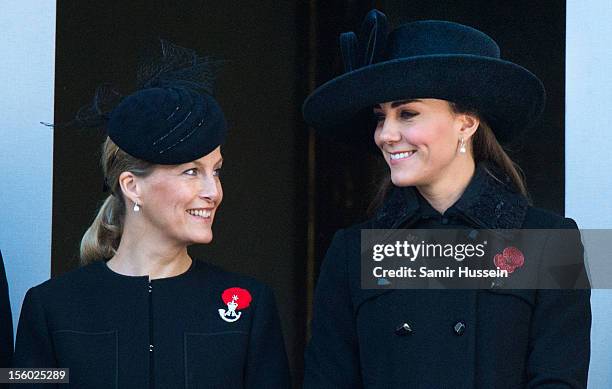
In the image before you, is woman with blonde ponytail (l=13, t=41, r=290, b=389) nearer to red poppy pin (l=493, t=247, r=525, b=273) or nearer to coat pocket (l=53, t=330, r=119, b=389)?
coat pocket (l=53, t=330, r=119, b=389)

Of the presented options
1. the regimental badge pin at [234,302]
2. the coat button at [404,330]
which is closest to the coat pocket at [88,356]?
the regimental badge pin at [234,302]

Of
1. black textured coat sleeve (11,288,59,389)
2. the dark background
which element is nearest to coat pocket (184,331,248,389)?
black textured coat sleeve (11,288,59,389)

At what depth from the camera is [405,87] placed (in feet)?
10.6

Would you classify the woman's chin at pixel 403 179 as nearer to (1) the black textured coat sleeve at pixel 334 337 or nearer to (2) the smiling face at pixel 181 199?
(1) the black textured coat sleeve at pixel 334 337

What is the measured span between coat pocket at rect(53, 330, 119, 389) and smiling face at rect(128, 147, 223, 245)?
0.34 metres

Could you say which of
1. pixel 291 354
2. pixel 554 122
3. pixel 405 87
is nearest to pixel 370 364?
pixel 405 87

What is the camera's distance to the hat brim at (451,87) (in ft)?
10.6

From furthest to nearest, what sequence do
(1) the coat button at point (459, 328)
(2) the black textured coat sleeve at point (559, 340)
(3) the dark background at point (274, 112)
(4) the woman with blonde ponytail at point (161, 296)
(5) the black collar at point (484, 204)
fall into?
1. (3) the dark background at point (274, 112)
2. (4) the woman with blonde ponytail at point (161, 296)
3. (5) the black collar at point (484, 204)
4. (1) the coat button at point (459, 328)
5. (2) the black textured coat sleeve at point (559, 340)

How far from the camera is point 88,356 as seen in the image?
133 inches

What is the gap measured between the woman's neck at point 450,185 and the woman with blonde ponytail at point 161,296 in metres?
0.57

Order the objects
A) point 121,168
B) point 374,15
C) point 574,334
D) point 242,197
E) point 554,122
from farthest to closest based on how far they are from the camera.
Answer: point 242,197 → point 554,122 → point 121,168 → point 374,15 → point 574,334

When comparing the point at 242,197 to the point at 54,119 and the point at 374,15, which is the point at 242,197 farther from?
the point at 374,15

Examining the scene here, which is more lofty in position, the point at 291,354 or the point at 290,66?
the point at 290,66

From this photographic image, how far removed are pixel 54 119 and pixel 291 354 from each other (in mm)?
1586
